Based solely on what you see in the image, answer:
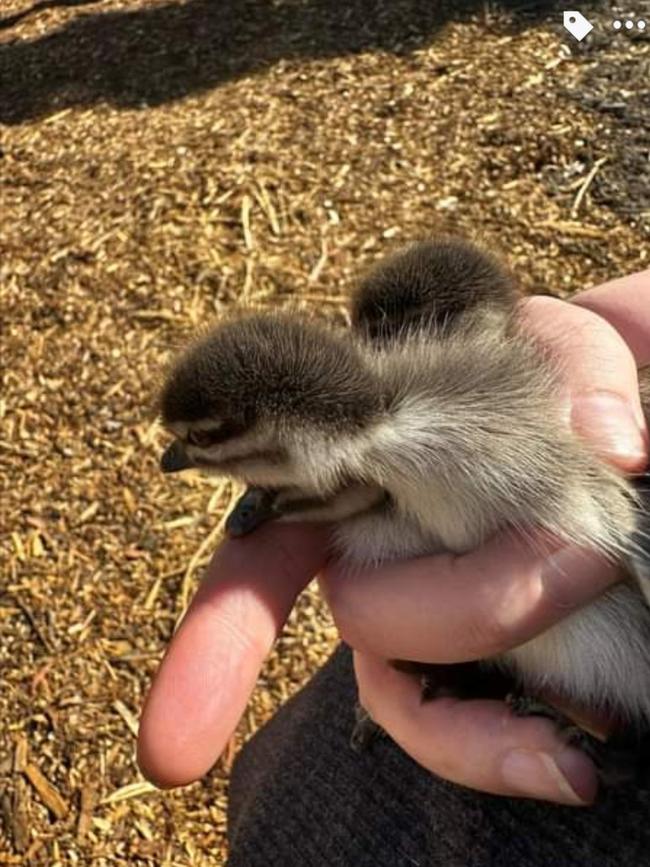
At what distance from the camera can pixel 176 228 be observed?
314 cm

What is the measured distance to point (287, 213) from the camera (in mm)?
3154

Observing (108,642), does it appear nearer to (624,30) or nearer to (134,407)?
(134,407)

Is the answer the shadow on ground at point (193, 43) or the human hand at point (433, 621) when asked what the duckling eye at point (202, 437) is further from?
the shadow on ground at point (193, 43)

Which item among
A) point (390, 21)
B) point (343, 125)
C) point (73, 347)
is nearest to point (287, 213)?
point (343, 125)

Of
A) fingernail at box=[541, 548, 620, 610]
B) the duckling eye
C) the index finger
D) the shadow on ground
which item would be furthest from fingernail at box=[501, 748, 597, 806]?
the shadow on ground

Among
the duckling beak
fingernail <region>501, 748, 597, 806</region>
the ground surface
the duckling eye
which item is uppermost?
the duckling eye

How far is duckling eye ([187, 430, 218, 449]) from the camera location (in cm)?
116

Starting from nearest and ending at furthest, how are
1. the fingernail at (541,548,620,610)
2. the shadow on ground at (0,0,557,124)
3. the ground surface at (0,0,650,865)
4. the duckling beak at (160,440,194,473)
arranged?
1. the fingernail at (541,548,620,610)
2. the duckling beak at (160,440,194,473)
3. the ground surface at (0,0,650,865)
4. the shadow on ground at (0,0,557,124)

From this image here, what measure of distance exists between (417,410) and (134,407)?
172cm

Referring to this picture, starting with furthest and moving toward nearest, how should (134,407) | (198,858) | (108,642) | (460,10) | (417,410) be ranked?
1. (460,10)
2. (134,407)
3. (108,642)
4. (198,858)
5. (417,410)

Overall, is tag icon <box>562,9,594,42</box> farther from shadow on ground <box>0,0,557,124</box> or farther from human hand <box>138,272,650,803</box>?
human hand <box>138,272,650,803</box>

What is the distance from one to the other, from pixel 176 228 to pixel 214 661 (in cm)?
215

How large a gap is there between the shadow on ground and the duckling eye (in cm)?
278

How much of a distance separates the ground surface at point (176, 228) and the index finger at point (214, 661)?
110 centimetres
